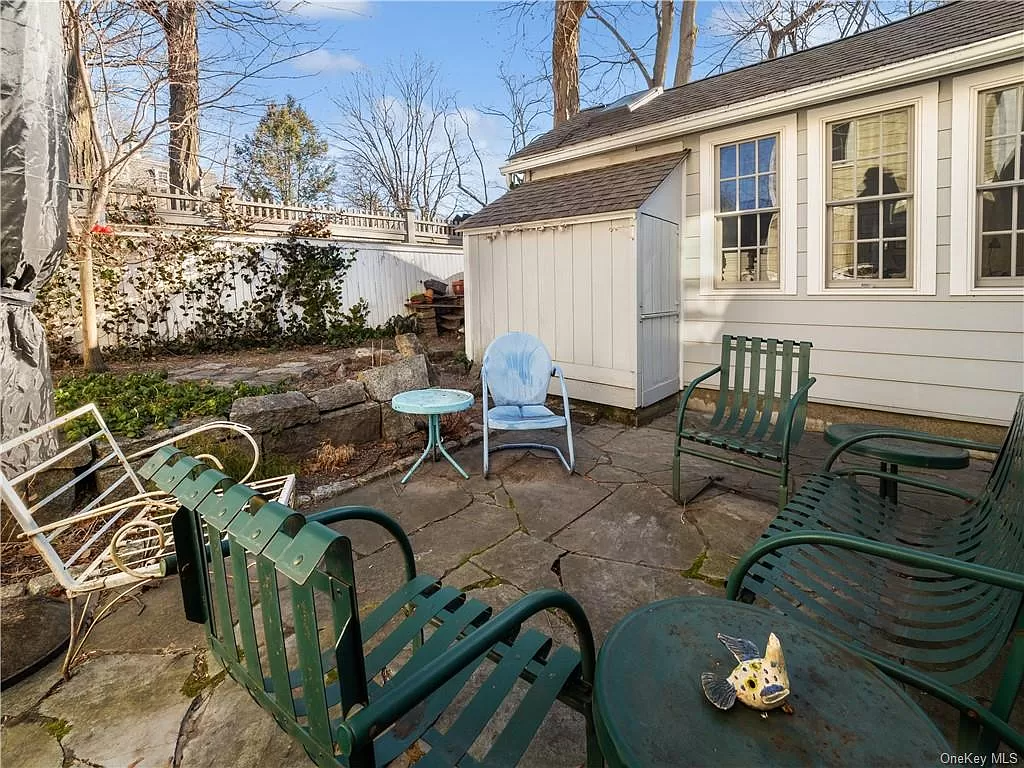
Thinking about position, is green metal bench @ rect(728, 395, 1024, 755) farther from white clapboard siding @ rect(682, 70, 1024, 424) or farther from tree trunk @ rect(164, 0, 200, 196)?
tree trunk @ rect(164, 0, 200, 196)

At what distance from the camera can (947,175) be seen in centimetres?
387

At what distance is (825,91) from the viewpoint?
4172 mm

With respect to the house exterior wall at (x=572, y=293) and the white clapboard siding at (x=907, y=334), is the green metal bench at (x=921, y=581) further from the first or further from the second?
the house exterior wall at (x=572, y=293)

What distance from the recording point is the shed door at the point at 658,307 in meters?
4.65

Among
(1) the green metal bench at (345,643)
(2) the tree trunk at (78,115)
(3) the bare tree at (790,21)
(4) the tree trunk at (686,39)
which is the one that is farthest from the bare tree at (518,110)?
(1) the green metal bench at (345,643)

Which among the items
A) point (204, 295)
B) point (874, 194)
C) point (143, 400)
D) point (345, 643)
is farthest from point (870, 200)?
point (204, 295)

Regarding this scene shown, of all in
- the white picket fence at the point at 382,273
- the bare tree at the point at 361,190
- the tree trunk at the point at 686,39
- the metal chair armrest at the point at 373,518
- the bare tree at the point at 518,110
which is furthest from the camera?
the bare tree at the point at 361,190

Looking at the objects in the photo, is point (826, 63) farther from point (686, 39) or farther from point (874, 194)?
point (686, 39)

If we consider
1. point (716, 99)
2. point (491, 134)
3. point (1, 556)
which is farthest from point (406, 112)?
point (1, 556)

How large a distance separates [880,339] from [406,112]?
1989cm

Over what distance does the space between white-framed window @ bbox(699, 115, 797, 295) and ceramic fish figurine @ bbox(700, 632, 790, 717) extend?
4.39 metres

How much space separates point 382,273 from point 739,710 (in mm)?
10141

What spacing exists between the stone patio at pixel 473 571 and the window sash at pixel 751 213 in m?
1.70

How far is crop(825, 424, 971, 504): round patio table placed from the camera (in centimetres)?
214
